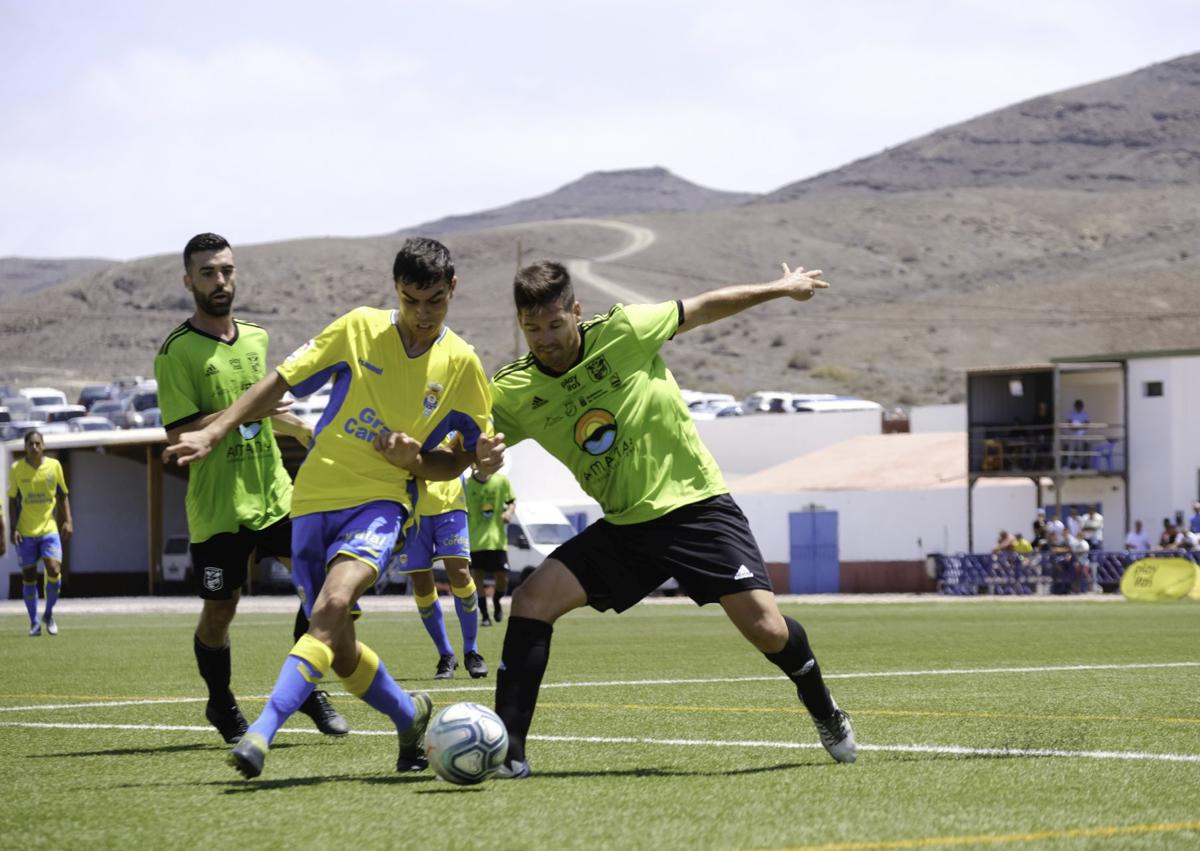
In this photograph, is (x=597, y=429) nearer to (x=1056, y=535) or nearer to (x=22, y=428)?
(x=1056, y=535)

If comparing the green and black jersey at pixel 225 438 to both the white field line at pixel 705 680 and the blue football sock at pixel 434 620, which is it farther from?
the blue football sock at pixel 434 620

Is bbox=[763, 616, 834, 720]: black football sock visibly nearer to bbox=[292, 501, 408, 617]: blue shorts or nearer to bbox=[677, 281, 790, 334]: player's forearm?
bbox=[677, 281, 790, 334]: player's forearm

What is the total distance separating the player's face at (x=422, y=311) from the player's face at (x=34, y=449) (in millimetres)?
14020

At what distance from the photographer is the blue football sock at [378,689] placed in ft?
24.5

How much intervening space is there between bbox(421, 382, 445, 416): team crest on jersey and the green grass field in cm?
144

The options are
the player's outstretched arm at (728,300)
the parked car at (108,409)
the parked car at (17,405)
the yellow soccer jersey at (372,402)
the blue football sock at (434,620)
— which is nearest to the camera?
the yellow soccer jersey at (372,402)

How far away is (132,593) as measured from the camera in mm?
55875

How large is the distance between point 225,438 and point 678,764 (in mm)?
2886

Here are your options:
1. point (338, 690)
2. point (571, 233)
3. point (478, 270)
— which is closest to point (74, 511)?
point (338, 690)

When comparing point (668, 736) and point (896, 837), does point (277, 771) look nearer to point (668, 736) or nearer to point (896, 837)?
point (668, 736)

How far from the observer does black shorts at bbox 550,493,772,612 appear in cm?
763

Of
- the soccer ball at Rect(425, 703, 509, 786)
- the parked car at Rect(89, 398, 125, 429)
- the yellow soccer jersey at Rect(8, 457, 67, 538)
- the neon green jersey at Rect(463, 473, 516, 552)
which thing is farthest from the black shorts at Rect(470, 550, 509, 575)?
the parked car at Rect(89, 398, 125, 429)

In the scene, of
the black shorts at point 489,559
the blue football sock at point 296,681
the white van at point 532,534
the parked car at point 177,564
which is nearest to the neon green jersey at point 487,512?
the black shorts at point 489,559

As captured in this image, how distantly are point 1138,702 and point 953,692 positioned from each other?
1311 mm
